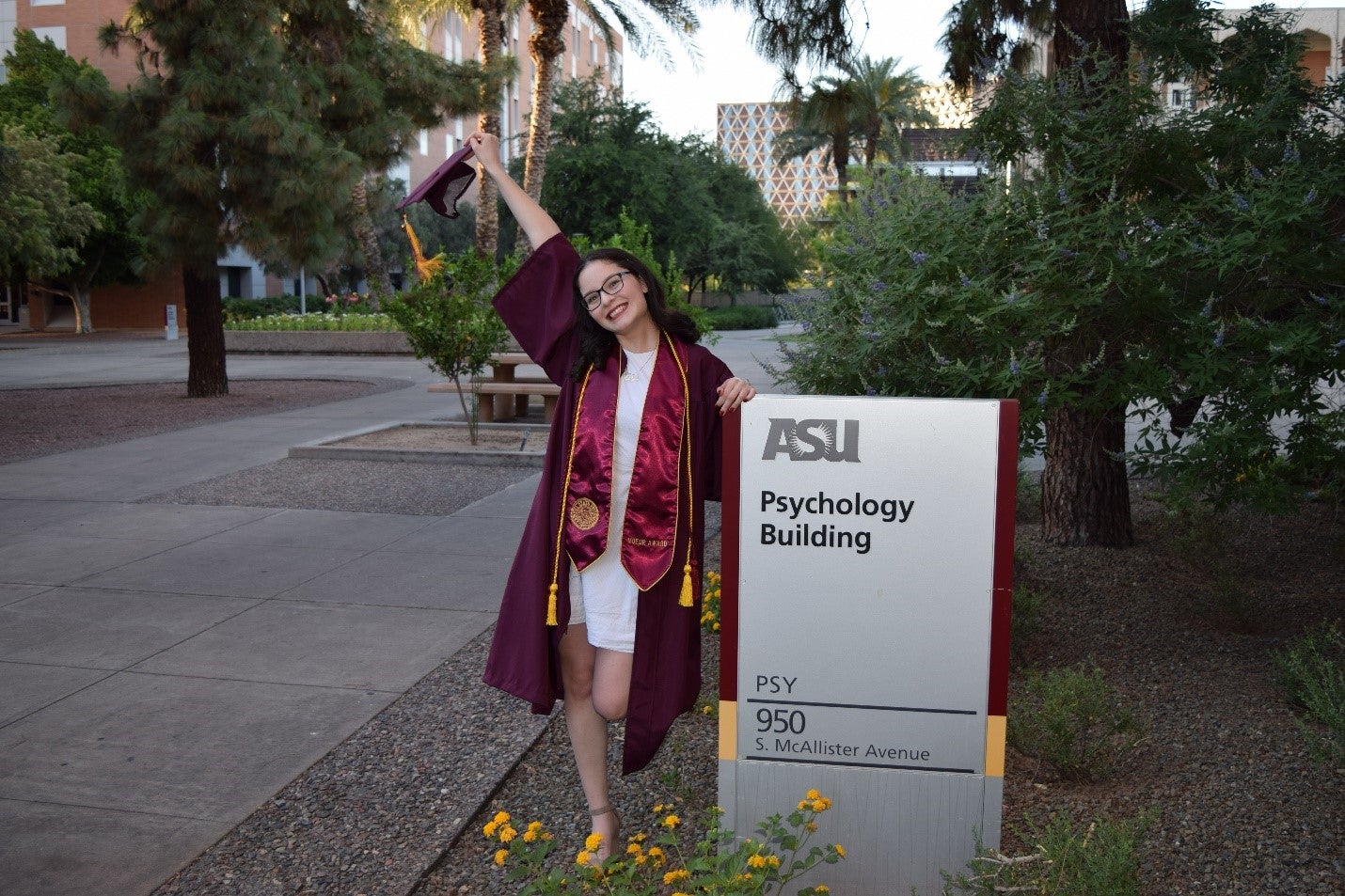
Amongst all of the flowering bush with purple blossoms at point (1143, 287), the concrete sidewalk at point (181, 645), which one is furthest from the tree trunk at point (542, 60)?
the flowering bush with purple blossoms at point (1143, 287)

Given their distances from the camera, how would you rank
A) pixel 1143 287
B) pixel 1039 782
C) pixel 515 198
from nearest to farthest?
pixel 515 198, pixel 1039 782, pixel 1143 287

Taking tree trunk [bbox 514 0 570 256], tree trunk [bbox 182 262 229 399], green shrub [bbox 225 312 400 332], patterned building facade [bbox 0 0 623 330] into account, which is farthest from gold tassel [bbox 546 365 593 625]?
patterned building facade [bbox 0 0 623 330]

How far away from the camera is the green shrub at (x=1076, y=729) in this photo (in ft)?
13.1

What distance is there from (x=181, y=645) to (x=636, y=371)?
3.34 meters

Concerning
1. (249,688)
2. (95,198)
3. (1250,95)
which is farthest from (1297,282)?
(95,198)

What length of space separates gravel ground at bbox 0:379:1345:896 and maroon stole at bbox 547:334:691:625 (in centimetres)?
101

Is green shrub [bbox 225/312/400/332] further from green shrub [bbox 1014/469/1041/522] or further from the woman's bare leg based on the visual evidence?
the woman's bare leg

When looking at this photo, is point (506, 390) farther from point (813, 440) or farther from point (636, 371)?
point (813, 440)

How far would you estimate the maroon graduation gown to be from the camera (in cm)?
321

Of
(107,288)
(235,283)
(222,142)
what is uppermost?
(222,142)

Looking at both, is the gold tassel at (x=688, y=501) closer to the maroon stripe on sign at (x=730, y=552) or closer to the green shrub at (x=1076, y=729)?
the maroon stripe on sign at (x=730, y=552)

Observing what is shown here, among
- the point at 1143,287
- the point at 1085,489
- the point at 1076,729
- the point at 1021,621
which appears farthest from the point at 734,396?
the point at 1085,489

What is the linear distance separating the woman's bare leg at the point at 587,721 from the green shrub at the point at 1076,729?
150 cm

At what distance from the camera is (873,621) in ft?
9.57
